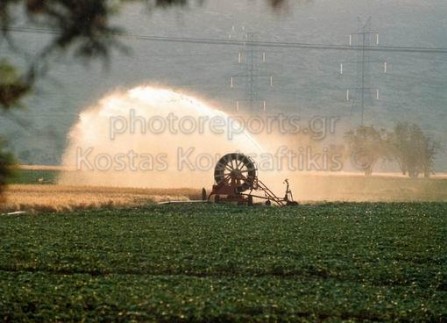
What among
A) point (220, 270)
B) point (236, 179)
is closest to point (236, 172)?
point (236, 179)

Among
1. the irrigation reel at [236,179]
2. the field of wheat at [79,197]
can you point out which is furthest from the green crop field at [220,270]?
the irrigation reel at [236,179]

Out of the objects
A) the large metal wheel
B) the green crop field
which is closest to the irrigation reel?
the large metal wheel

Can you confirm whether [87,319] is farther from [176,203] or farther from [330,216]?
[176,203]

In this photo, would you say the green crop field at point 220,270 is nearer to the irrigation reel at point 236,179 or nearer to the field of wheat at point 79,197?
the field of wheat at point 79,197

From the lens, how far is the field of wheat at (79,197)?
3322 cm

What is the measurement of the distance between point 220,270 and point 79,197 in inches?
893

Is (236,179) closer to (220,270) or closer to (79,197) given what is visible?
(79,197)

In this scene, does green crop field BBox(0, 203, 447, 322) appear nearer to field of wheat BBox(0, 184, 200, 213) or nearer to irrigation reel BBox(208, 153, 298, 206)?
field of wheat BBox(0, 184, 200, 213)

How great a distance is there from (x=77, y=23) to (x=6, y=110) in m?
1.32

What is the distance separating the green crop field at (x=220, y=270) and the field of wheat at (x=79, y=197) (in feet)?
15.9

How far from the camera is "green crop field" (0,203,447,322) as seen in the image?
12109 millimetres

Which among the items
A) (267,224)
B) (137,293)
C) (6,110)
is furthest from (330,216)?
(6,110)

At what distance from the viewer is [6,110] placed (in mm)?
10641

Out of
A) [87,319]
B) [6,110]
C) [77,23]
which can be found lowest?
[87,319]
